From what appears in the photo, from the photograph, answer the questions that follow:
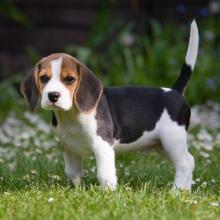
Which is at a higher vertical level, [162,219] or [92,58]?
[162,219]

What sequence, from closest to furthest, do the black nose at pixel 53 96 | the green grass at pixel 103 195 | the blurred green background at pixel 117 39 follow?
1. the green grass at pixel 103 195
2. the black nose at pixel 53 96
3. the blurred green background at pixel 117 39

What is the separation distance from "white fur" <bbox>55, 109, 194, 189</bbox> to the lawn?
10cm

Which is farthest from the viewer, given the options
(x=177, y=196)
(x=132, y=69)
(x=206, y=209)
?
(x=132, y=69)

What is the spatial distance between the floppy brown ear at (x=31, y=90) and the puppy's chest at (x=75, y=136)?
0.22 m

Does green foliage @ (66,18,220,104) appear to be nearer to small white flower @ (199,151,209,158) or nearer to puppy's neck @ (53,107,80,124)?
small white flower @ (199,151,209,158)

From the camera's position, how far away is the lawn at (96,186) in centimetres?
342

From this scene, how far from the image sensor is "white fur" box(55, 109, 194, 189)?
13.0 ft

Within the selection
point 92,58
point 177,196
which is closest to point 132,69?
point 92,58

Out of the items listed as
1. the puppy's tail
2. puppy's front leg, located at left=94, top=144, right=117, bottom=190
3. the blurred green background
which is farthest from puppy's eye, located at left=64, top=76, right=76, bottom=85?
the blurred green background

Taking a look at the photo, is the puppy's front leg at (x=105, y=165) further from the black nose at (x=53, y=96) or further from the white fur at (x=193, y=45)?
the white fur at (x=193, y=45)

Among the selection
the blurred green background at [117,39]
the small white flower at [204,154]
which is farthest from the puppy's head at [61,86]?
the blurred green background at [117,39]

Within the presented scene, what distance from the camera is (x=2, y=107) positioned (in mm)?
8656

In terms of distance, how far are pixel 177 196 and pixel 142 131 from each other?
1.88 feet

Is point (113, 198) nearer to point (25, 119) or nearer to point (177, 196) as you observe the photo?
point (177, 196)
